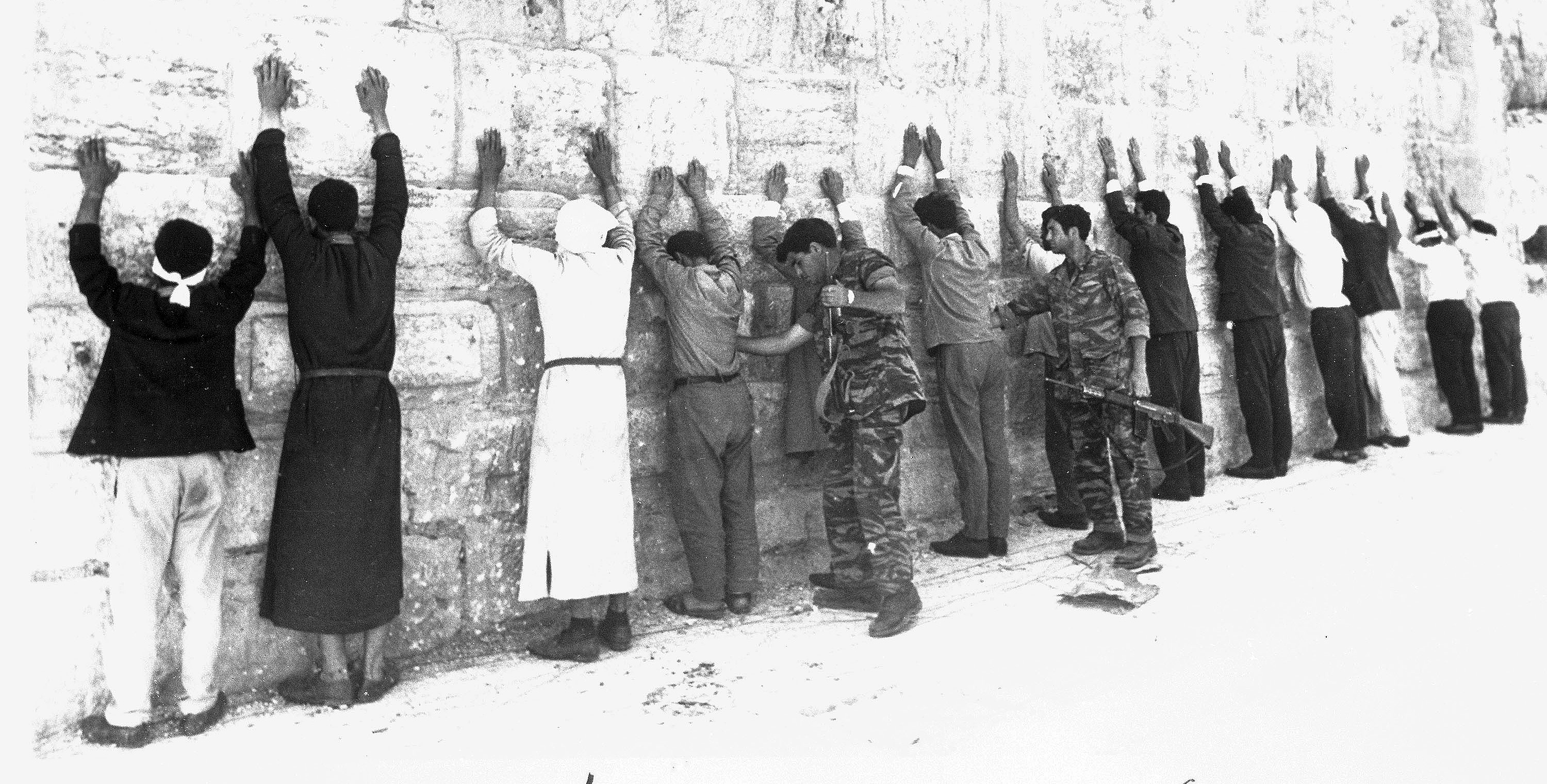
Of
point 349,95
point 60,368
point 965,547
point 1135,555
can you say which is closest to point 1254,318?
point 1135,555

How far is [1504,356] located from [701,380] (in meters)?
7.38

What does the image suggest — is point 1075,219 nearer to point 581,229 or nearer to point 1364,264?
point 581,229

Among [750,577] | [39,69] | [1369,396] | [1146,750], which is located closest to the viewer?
[1146,750]

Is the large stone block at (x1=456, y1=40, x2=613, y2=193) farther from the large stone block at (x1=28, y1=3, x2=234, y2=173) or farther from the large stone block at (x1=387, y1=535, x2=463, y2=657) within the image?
the large stone block at (x1=387, y1=535, x2=463, y2=657)

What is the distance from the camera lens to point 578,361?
3.96 m

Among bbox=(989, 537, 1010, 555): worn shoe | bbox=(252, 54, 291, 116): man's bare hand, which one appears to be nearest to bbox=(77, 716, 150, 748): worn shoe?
bbox=(252, 54, 291, 116): man's bare hand

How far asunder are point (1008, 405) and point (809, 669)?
2544 mm

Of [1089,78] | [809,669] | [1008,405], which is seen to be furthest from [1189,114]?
[809,669]

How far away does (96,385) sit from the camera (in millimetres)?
3213

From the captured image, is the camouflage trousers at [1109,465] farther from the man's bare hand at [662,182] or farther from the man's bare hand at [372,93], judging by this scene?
the man's bare hand at [372,93]

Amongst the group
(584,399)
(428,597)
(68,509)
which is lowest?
(428,597)

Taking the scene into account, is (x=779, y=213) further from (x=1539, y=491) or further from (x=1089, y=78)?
(x=1539, y=491)

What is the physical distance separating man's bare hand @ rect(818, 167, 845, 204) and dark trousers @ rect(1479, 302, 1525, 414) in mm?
6344

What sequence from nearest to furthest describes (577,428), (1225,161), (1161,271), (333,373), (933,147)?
(333,373)
(577,428)
(933,147)
(1161,271)
(1225,161)
